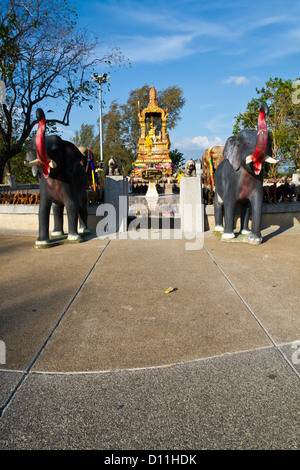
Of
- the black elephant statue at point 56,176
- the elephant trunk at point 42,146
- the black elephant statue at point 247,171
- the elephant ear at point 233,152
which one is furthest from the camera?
the elephant ear at point 233,152

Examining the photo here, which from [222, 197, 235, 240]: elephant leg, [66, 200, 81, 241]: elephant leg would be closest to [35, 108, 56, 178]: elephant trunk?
[66, 200, 81, 241]: elephant leg

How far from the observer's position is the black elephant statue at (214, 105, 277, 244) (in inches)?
225

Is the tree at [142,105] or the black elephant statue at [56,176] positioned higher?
the tree at [142,105]

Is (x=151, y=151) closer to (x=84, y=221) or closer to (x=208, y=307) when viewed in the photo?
(x=84, y=221)

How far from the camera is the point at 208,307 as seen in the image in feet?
11.1

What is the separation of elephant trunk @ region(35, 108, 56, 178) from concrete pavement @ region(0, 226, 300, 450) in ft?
6.68

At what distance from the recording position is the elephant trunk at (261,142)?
5.61 meters

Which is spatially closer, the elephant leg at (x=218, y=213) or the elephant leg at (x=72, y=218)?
the elephant leg at (x=72, y=218)

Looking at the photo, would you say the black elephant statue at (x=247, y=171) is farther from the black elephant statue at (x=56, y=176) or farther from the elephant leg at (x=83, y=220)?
the elephant leg at (x=83, y=220)

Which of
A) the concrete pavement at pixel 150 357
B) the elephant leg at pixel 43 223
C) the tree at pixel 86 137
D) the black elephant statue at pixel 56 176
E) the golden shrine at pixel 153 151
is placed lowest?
the concrete pavement at pixel 150 357

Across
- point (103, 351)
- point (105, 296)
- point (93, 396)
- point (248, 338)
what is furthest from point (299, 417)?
point (105, 296)

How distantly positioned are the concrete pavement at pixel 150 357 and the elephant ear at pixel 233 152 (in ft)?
7.21

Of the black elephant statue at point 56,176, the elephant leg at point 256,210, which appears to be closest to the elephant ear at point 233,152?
the elephant leg at point 256,210

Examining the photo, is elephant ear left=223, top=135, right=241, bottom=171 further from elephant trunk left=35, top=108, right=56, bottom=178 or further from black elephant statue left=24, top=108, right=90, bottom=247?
elephant trunk left=35, top=108, right=56, bottom=178
